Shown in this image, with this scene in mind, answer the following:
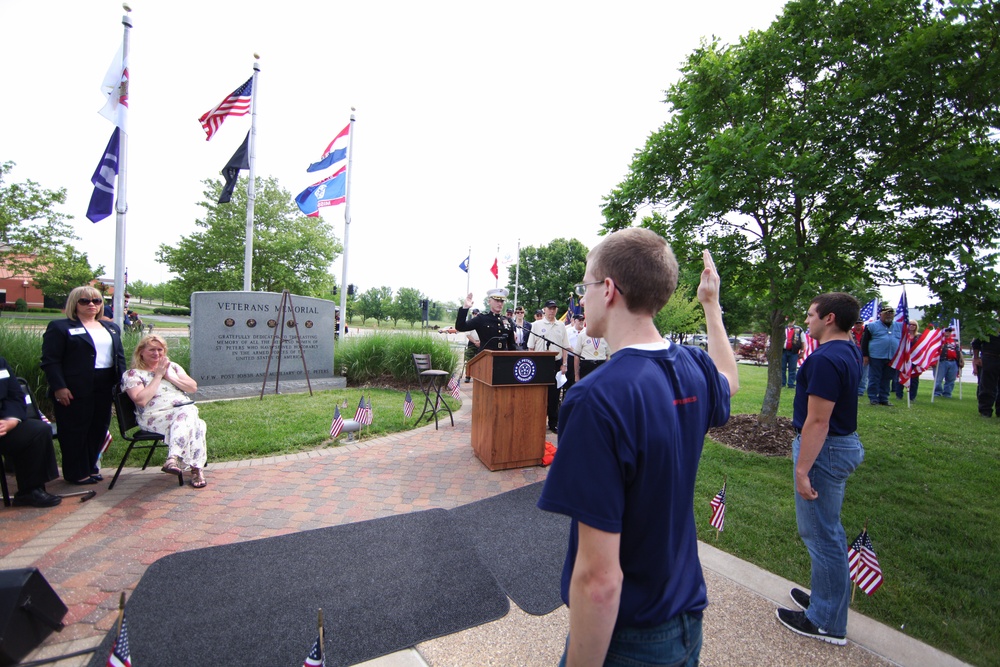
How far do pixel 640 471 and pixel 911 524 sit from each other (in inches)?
199

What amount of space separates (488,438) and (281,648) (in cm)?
330

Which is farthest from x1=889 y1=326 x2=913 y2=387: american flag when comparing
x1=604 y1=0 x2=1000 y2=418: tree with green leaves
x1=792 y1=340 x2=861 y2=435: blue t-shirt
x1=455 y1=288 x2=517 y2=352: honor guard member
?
x1=792 y1=340 x2=861 y2=435: blue t-shirt

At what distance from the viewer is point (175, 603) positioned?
9.46ft

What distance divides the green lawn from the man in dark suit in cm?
621

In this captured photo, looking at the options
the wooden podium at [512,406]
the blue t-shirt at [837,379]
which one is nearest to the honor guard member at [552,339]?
the wooden podium at [512,406]

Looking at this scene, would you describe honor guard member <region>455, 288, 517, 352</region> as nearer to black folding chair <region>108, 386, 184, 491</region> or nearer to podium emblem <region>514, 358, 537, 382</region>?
podium emblem <region>514, 358, 537, 382</region>

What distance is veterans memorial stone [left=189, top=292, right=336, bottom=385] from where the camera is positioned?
1005 centimetres

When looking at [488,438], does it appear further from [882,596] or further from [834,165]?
[834,165]

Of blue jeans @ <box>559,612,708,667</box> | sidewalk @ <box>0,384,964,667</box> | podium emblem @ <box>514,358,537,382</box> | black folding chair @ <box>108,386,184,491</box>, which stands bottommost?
sidewalk @ <box>0,384,964,667</box>

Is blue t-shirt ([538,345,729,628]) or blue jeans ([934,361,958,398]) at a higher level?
blue t-shirt ([538,345,729,628])

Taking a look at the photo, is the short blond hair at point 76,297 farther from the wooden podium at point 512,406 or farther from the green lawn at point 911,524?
the green lawn at point 911,524

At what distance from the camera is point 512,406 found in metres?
5.57

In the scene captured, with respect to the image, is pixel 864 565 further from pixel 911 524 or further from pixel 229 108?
pixel 229 108

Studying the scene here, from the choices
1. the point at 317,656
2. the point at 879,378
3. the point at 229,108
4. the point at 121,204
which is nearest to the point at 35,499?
the point at 317,656
